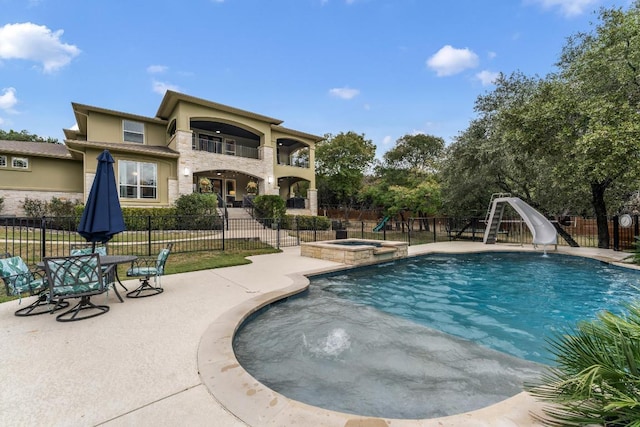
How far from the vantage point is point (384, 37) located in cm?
1535

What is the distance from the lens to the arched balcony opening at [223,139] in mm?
19969

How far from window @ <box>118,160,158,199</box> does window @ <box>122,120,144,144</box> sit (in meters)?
2.94

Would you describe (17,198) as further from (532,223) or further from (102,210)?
(532,223)

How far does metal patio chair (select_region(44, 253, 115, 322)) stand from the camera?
416 centimetres

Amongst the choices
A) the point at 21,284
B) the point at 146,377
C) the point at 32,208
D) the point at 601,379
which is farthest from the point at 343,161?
the point at 601,379

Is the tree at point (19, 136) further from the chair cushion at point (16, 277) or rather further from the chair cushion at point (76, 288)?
the chair cushion at point (76, 288)

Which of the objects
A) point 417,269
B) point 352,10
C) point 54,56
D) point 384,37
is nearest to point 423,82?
point 384,37

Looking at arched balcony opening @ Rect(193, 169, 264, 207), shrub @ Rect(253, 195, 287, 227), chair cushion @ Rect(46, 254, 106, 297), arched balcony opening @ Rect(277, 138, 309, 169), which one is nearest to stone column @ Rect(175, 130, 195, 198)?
arched balcony opening @ Rect(193, 169, 264, 207)

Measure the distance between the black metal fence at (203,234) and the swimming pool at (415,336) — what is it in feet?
18.8

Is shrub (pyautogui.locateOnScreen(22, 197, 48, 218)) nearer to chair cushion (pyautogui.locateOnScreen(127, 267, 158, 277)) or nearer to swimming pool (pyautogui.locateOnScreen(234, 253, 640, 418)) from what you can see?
chair cushion (pyautogui.locateOnScreen(127, 267, 158, 277))

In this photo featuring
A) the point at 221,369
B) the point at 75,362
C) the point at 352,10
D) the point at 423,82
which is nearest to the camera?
the point at 221,369

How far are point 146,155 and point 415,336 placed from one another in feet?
57.7

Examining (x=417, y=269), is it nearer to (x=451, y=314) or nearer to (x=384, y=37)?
(x=451, y=314)

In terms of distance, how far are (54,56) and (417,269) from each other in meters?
27.0
